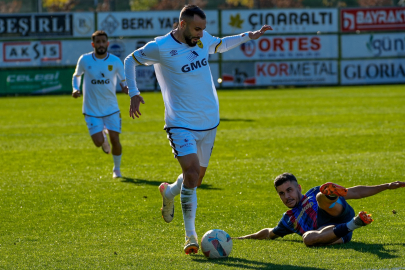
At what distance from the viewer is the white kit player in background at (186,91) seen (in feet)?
19.5

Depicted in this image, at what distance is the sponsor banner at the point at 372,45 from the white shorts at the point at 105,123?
26.5 m

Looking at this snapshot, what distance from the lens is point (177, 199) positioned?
29.3 feet

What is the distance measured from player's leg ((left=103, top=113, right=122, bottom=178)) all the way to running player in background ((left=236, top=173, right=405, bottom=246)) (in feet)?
16.1

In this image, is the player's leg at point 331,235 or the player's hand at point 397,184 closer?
the player's hand at point 397,184

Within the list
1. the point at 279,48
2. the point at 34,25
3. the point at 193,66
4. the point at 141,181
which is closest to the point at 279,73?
the point at 279,48

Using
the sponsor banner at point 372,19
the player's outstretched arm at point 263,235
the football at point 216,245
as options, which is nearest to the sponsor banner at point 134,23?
the sponsor banner at point 372,19

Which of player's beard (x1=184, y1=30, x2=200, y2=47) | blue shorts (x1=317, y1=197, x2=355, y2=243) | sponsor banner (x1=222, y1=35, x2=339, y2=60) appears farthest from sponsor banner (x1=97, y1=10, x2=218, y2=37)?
blue shorts (x1=317, y1=197, x2=355, y2=243)

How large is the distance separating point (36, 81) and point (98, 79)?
78.8 ft

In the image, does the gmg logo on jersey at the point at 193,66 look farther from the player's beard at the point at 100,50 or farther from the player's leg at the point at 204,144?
the player's beard at the point at 100,50

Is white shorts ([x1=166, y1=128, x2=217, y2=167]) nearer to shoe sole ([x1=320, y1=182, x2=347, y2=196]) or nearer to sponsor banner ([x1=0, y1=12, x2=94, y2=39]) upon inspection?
shoe sole ([x1=320, y1=182, x2=347, y2=196])

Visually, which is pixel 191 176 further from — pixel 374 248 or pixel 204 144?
pixel 374 248

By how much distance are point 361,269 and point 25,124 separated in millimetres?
16233

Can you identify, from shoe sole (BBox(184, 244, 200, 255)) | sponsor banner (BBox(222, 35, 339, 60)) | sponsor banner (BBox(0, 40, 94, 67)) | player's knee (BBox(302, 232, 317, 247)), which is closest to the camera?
shoe sole (BBox(184, 244, 200, 255))

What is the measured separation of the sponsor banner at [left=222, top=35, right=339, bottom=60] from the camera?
34.8 m
